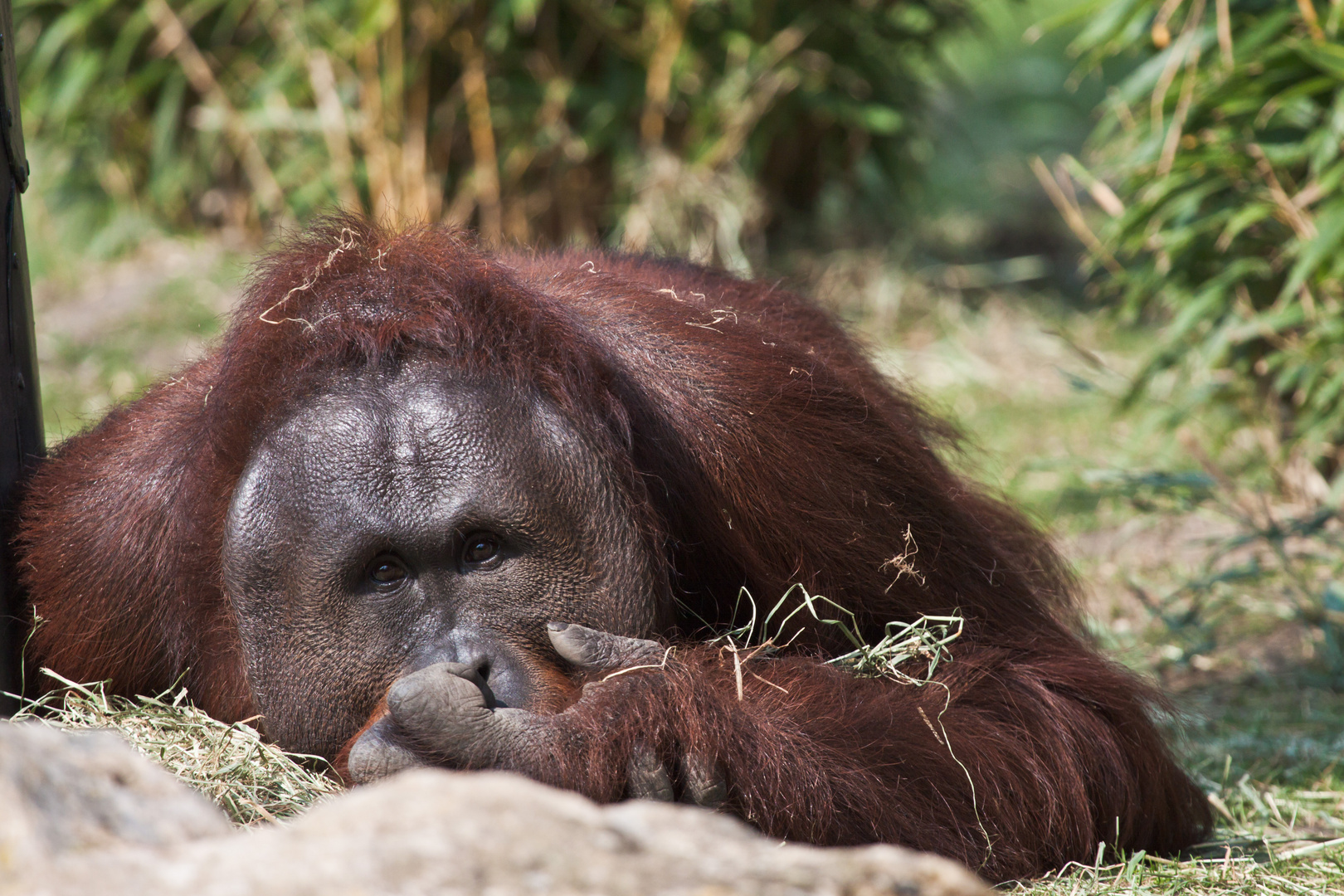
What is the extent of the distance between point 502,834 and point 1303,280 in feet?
12.5

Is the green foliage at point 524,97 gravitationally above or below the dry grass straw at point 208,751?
above

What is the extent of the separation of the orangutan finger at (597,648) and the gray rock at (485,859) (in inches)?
33.4

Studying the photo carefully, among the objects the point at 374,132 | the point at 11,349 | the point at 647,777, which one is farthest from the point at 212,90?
the point at 647,777

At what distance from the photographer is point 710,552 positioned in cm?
235

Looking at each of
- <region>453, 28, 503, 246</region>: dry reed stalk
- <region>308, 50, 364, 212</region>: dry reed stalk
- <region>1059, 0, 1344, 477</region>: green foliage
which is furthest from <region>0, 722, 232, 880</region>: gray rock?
<region>308, 50, 364, 212</region>: dry reed stalk

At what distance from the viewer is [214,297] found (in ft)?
25.1

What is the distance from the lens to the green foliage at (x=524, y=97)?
7398 millimetres

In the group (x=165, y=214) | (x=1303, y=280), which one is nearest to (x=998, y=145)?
(x=165, y=214)

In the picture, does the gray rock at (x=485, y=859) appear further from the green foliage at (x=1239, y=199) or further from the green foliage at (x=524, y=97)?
the green foliage at (x=524, y=97)

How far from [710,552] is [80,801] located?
135 cm

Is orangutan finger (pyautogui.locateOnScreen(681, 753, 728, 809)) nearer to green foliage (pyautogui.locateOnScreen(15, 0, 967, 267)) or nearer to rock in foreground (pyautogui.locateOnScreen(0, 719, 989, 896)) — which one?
rock in foreground (pyautogui.locateOnScreen(0, 719, 989, 896))

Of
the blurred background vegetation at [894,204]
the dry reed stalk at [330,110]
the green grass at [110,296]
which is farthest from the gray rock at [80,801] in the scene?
the dry reed stalk at [330,110]

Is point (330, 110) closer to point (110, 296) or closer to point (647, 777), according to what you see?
point (110, 296)

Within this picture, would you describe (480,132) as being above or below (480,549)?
above
